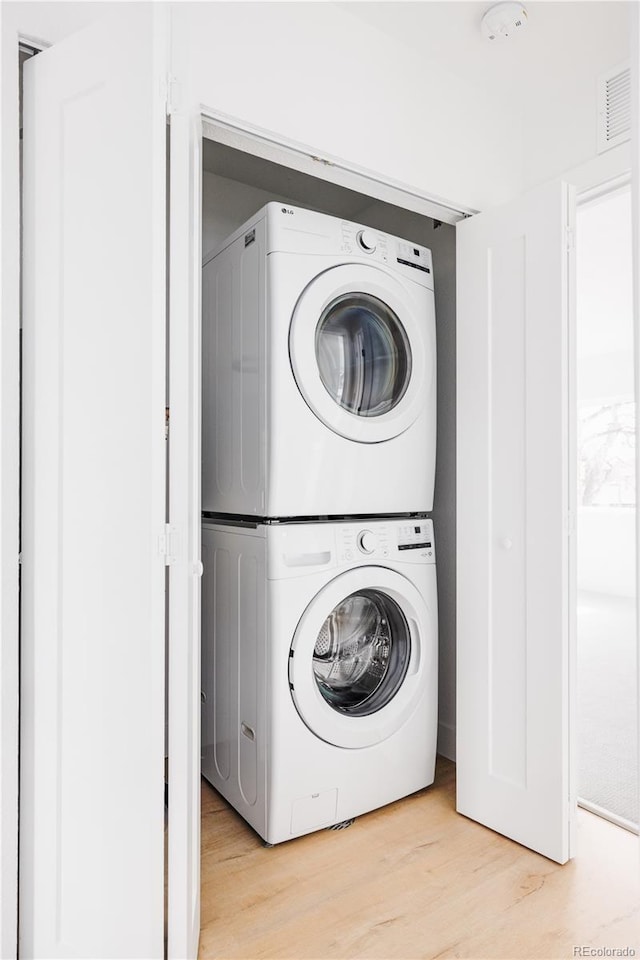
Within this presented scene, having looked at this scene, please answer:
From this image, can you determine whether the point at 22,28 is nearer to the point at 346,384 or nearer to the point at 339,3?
the point at 339,3

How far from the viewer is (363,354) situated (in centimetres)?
207

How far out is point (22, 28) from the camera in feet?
3.98

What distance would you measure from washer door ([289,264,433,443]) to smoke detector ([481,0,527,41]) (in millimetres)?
725

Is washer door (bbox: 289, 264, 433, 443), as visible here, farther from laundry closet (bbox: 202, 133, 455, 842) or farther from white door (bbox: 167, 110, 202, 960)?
white door (bbox: 167, 110, 202, 960)

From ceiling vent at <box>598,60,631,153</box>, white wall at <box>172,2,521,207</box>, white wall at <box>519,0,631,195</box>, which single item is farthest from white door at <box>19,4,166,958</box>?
ceiling vent at <box>598,60,631,153</box>

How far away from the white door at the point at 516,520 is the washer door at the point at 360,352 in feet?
0.56

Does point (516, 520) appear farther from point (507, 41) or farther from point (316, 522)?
point (507, 41)

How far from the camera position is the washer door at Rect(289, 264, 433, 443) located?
189cm

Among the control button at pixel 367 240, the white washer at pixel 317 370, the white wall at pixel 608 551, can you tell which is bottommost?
the white wall at pixel 608 551

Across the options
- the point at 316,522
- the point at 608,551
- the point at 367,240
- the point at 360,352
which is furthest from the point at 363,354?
the point at 608,551

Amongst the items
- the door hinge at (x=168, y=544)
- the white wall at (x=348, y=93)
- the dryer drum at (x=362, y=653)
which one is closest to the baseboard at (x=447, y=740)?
the dryer drum at (x=362, y=653)

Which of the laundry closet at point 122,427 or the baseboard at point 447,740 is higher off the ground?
the laundry closet at point 122,427

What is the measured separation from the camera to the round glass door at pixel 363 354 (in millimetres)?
1983

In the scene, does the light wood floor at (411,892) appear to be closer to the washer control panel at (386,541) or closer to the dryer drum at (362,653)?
the dryer drum at (362,653)
